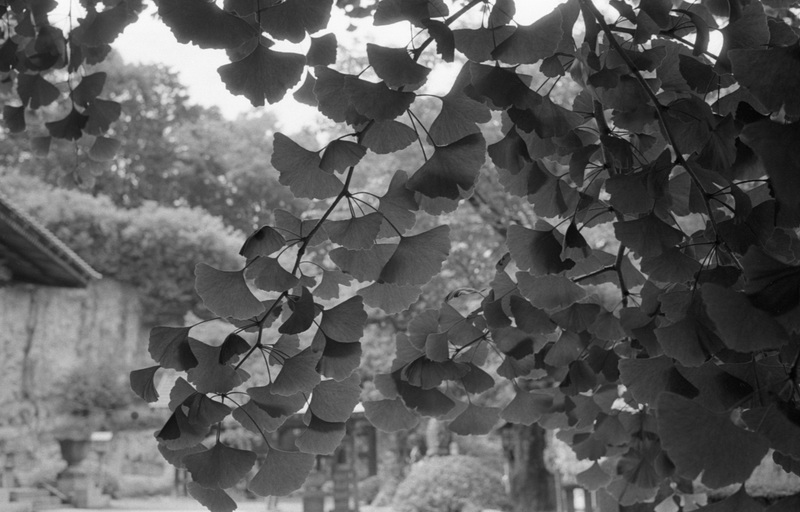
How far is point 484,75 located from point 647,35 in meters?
0.16

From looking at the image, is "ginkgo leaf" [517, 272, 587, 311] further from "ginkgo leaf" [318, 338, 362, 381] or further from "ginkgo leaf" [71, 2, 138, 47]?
"ginkgo leaf" [71, 2, 138, 47]

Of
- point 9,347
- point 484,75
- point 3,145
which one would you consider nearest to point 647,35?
point 484,75

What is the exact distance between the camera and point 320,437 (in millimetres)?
673

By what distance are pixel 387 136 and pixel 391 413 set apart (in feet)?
1.26

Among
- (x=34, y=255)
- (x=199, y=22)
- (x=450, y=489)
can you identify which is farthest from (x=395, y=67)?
(x=34, y=255)

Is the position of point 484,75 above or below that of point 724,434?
above

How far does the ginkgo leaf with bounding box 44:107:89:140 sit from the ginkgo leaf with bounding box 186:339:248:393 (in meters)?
0.78

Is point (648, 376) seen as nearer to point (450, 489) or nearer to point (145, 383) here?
point (145, 383)

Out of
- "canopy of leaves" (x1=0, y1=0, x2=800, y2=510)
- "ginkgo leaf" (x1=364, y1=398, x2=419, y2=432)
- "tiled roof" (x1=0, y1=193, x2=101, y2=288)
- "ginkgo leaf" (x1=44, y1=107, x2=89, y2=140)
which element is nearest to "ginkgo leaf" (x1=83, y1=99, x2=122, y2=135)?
"ginkgo leaf" (x1=44, y1=107, x2=89, y2=140)

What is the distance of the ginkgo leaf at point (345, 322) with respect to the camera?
2.12 feet

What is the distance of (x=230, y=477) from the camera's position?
1.98 feet

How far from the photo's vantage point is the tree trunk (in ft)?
25.7

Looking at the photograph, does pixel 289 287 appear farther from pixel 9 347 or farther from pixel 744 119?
pixel 9 347

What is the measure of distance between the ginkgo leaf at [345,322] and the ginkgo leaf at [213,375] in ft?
0.25
